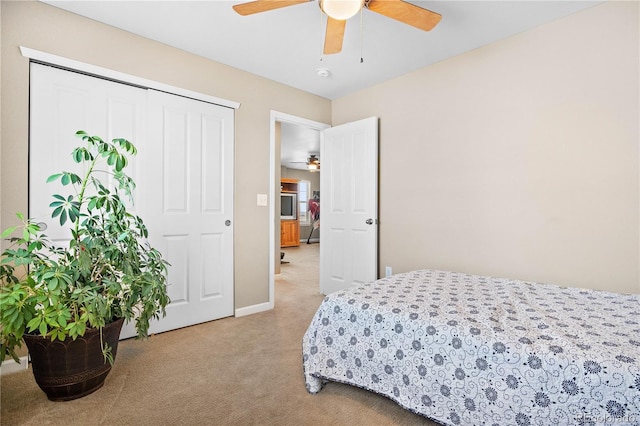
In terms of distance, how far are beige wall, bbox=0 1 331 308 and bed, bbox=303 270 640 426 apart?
1.60m

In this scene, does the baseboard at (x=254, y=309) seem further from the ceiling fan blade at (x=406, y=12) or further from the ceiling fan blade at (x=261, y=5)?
the ceiling fan blade at (x=406, y=12)

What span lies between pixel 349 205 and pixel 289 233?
5683mm

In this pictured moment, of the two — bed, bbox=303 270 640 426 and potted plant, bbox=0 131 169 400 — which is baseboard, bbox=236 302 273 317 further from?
bed, bbox=303 270 640 426

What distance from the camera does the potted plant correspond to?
149cm

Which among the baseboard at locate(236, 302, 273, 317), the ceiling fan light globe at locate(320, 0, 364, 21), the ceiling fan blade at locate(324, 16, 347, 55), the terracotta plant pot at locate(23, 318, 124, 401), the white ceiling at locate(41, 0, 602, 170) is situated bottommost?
the baseboard at locate(236, 302, 273, 317)

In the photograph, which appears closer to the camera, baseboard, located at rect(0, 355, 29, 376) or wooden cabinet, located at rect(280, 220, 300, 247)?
baseboard, located at rect(0, 355, 29, 376)

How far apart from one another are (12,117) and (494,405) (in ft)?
10.4

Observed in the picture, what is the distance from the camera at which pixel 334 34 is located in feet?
6.75

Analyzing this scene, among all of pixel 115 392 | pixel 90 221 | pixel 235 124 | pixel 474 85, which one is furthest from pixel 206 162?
pixel 474 85

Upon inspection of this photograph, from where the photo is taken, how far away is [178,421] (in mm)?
1543

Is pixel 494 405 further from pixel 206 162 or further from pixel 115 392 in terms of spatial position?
pixel 206 162

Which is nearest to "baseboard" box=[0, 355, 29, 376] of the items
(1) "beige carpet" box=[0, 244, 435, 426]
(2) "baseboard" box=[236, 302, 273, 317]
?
(1) "beige carpet" box=[0, 244, 435, 426]

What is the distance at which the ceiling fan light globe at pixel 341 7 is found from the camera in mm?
1695

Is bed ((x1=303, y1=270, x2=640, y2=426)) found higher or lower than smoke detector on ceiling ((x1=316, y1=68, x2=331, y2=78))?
lower
